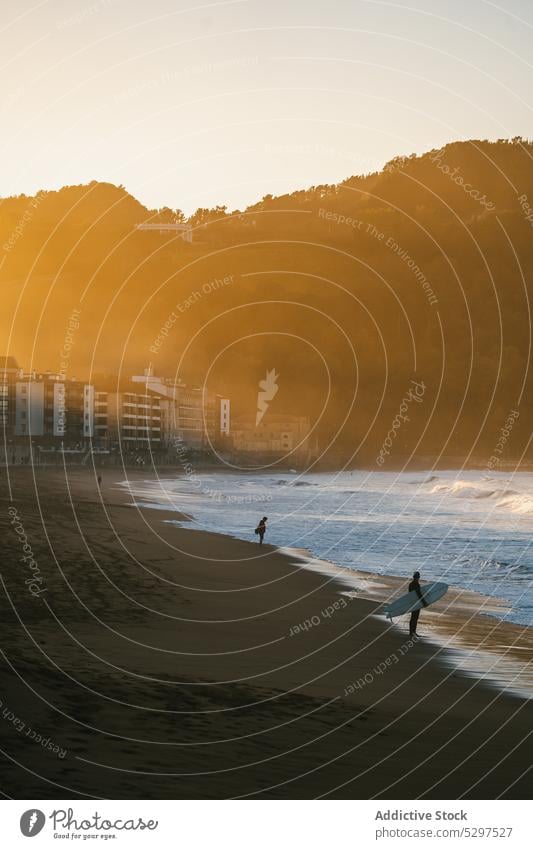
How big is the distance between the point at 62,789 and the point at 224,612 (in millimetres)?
15312

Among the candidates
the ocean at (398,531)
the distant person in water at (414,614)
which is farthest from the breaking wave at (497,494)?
the distant person in water at (414,614)

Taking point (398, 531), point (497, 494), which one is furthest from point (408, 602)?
point (497, 494)

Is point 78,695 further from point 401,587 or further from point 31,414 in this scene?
point 31,414

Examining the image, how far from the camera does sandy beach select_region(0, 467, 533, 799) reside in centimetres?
1131

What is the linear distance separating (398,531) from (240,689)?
136 feet

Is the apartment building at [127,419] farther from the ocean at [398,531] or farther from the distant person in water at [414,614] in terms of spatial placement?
the distant person in water at [414,614]

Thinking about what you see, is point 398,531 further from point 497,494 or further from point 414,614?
point 497,494

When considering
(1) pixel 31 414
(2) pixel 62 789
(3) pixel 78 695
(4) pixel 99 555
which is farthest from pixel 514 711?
(1) pixel 31 414

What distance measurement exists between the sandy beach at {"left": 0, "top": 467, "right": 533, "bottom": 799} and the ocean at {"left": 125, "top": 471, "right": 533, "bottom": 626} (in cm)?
611

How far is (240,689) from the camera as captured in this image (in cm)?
1623

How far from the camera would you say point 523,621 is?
26844 millimetres

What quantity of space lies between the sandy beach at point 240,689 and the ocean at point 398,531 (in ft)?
20.1

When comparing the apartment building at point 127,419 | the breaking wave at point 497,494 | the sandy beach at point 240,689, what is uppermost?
the apartment building at point 127,419

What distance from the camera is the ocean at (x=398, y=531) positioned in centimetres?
3738
